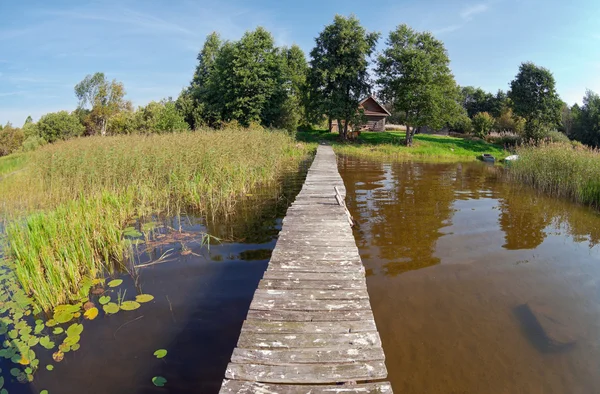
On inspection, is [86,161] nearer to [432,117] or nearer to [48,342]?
[48,342]

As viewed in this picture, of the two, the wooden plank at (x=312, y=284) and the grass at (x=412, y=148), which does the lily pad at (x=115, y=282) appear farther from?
the grass at (x=412, y=148)

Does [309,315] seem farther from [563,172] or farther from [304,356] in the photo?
[563,172]

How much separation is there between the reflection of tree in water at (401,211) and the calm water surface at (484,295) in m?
0.04

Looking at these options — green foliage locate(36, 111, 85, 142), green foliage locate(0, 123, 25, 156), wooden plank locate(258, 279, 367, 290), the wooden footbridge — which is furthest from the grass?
green foliage locate(0, 123, 25, 156)

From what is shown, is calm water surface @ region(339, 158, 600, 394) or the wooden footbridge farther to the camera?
calm water surface @ region(339, 158, 600, 394)

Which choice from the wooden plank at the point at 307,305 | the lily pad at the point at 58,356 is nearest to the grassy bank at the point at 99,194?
the lily pad at the point at 58,356

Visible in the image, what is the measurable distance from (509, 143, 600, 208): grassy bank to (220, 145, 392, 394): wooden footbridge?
10.2m

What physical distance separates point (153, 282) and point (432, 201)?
337 inches

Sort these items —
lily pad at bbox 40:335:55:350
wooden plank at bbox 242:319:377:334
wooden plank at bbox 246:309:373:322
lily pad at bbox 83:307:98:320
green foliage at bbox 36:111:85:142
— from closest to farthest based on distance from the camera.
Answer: wooden plank at bbox 242:319:377:334 → wooden plank at bbox 246:309:373:322 → lily pad at bbox 40:335:55:350 → lily pad at bbox 83:307:98:320 → green foliage at bbox 36:111:85:142

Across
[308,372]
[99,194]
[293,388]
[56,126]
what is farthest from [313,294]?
[56,126]

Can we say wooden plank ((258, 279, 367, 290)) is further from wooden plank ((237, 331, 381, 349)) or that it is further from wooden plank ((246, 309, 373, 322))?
wooden plank ((237, 331, 381, 349))

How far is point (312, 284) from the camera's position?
3.64 m

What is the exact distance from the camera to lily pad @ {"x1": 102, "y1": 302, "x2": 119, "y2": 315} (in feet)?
13.6

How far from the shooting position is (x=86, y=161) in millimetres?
8570
